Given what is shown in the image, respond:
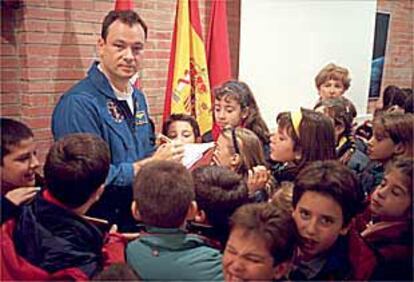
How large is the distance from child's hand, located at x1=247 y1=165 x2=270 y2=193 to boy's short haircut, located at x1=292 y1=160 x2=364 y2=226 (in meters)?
0.38

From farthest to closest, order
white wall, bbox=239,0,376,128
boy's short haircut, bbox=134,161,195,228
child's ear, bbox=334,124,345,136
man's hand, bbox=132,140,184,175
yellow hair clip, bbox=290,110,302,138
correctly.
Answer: white wall, bbox=239,0,376,128 → child's ear, bbox=334,124,345,136 → yellow hair clip, bbox=290,110,302,138 → man's hand, bbox=132,140,184,175 → boy's short haircut, bbox=134,161,195,228

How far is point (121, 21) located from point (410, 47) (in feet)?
15.7

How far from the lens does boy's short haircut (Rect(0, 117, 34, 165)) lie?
1.51 meters

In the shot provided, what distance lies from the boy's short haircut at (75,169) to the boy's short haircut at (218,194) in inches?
11.5

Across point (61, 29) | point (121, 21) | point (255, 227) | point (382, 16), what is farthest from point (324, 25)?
point (255, 227)

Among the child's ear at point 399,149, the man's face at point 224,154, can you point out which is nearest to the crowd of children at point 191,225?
the man's face at point 224,154

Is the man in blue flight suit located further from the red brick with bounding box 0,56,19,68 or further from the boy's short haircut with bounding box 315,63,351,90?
the boy's short haircut with bounding box 315,63,351,90

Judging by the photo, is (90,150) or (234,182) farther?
(234,182)

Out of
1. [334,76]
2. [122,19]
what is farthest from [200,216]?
[334,76]

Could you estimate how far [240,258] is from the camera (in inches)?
51.4

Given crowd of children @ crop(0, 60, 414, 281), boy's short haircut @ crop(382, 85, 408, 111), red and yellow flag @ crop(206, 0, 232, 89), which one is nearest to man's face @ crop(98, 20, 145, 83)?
crowd of children @ crop(0, 60, 414, 281)

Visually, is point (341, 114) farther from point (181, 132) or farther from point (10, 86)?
point (10, 86)

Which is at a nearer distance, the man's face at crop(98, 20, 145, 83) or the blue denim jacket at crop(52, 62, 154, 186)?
the blue denim jacket at crop(52, 62, 154, 186)

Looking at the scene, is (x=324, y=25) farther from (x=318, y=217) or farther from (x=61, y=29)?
(x=318, y=217)
